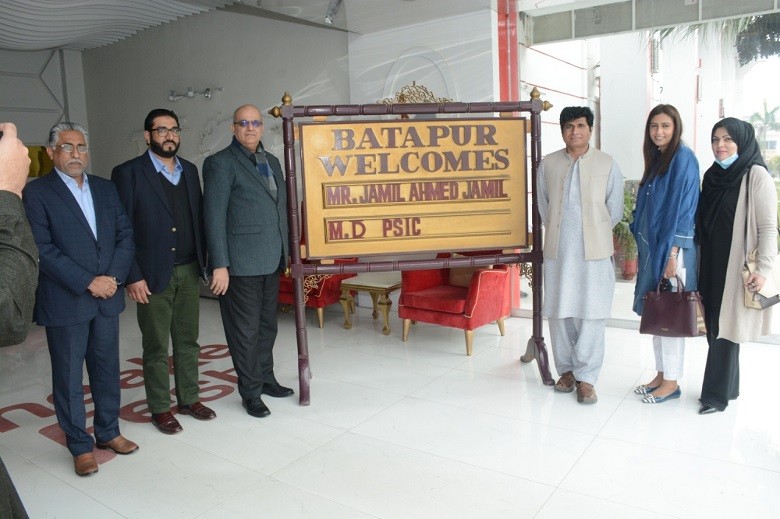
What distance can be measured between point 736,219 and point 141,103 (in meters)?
6.99

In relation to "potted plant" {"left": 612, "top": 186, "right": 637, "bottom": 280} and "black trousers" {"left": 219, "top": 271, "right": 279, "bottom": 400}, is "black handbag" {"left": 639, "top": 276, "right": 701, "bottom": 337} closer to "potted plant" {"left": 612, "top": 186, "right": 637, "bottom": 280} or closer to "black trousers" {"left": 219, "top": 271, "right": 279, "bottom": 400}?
"black trousers" {"left": 219, "top": 271, "right": 279, "bottom": 400}

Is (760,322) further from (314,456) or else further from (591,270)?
(314,456)

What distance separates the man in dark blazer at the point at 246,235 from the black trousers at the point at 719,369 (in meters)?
2.26

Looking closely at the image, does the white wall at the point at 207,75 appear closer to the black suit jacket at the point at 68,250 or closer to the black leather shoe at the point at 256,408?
the black leather shoe at the point at 256,408

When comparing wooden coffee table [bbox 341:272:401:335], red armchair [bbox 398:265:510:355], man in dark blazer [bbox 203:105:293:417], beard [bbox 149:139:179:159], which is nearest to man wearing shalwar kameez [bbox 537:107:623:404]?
red armchair [bbox 398:265:510:355]

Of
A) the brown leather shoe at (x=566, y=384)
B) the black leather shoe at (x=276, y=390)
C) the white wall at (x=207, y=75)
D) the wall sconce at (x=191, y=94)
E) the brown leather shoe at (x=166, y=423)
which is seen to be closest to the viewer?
the brown leather shoe at (x=166, y=423)

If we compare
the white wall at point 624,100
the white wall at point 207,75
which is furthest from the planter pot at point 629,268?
the white wall at point 207,75

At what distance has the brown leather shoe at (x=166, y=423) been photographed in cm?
302

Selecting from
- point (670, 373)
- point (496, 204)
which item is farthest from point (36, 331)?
point (670, 373)

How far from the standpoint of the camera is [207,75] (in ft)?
22.0

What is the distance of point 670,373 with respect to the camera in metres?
3.22

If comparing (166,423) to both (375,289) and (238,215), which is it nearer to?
(238,215)

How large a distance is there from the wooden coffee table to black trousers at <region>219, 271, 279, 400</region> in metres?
1.60

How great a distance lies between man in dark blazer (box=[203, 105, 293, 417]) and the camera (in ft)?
10.0
